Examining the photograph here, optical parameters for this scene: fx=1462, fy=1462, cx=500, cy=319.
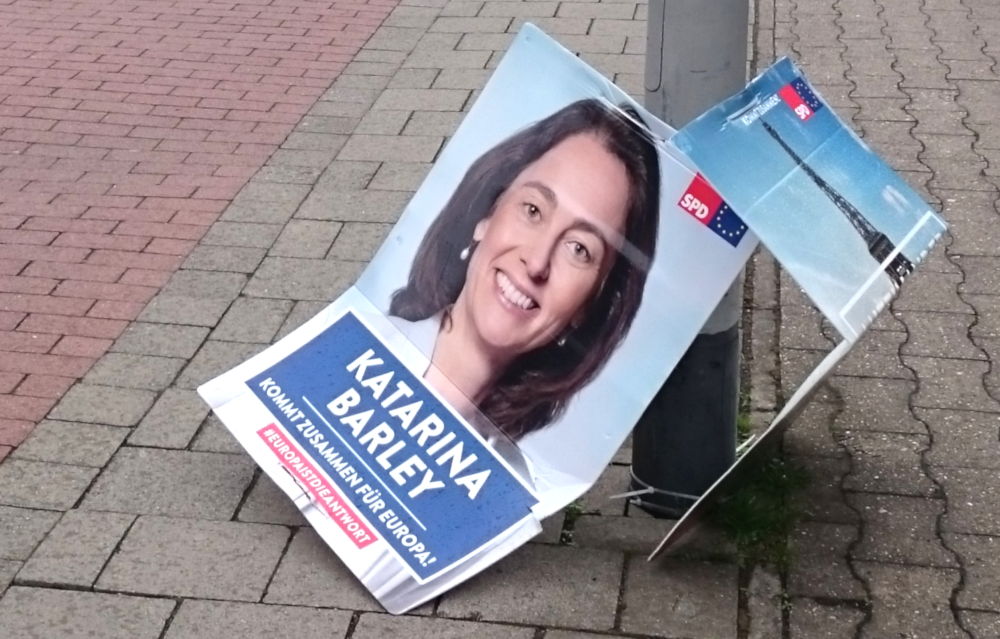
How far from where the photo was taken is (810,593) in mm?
3285

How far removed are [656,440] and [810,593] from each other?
0.51m

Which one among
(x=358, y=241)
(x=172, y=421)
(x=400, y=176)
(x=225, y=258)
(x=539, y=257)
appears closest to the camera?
(x=539, y=257)

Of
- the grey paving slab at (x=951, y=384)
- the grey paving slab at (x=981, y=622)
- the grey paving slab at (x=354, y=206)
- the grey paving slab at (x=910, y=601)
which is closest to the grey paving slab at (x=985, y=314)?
the grey paving slab at (x=951, y=384)

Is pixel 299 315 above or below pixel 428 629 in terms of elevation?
below

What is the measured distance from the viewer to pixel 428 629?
10.5 ft

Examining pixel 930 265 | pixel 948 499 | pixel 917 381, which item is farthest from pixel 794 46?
pixel 948 499

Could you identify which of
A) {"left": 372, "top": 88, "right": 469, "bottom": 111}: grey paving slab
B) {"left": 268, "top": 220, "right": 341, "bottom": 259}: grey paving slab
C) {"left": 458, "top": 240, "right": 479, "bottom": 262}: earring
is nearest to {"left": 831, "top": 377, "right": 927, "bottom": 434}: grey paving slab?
{"left": 458, "top": 240, "right": 479, "bottom": 262}: earring

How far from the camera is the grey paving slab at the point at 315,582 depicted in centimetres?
328

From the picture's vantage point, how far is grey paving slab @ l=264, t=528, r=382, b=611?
10.8 ft

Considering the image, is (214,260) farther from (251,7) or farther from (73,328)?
(251,7)

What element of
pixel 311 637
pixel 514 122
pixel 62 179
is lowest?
pixel 62 179

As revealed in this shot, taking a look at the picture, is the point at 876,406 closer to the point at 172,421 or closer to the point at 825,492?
the point at 825,492

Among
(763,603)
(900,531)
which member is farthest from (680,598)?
(900,531)

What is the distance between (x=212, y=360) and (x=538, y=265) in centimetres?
140
